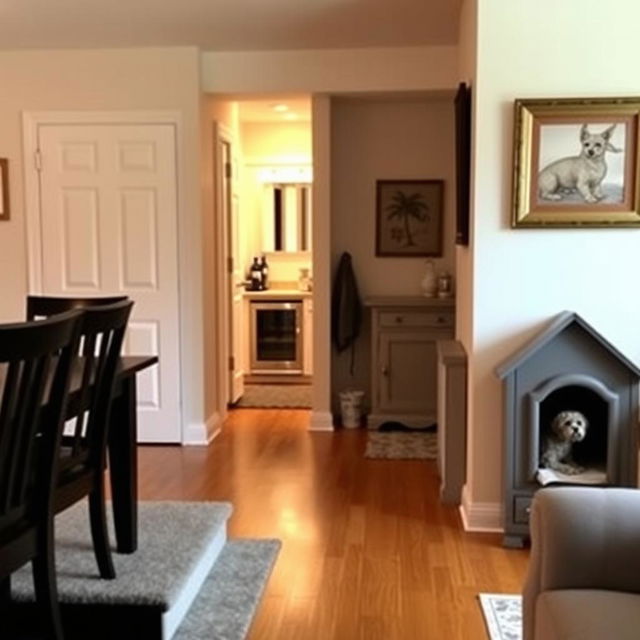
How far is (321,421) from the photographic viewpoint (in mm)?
5594

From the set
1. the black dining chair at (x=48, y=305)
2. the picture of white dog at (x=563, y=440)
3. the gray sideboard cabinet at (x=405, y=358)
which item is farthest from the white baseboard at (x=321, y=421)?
the black dining chair at (x=48, y=305)

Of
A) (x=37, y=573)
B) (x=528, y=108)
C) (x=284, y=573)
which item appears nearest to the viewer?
(x=37, y=573)

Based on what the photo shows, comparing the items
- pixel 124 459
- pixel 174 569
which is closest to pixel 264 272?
pixel 124 459

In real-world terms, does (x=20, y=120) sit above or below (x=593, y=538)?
above

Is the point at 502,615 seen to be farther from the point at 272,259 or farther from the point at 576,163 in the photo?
the point at 272,259

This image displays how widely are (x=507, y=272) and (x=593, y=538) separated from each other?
5.82 ft

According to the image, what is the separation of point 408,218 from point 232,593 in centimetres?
→ 351

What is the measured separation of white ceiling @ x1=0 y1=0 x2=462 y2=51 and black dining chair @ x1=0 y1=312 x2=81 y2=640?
2.70 metres

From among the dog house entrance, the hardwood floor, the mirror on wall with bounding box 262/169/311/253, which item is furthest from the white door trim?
the mirror on wall with bounding box 262/169/311/253

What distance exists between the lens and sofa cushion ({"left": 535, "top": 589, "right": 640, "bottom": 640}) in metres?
1.62

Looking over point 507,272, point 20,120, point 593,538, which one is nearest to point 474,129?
point 507,272

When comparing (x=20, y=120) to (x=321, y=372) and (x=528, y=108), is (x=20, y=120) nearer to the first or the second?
(x=321, y=372)

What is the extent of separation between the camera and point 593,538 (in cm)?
189

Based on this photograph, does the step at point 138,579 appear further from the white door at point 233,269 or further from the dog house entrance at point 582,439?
the white door at point 233,269
